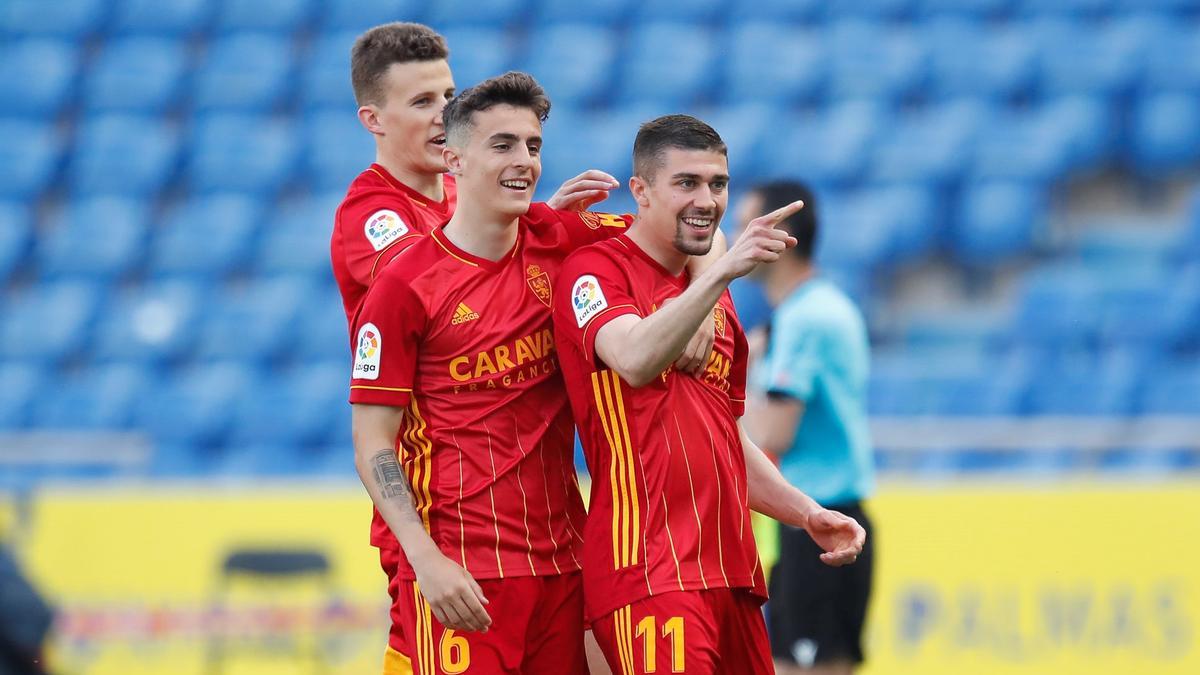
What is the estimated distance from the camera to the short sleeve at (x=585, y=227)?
405cm

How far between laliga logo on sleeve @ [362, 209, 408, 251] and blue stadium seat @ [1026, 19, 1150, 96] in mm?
8604

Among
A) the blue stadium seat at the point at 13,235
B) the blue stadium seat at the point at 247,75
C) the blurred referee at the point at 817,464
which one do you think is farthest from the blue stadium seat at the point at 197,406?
the blurred referee at the point at 817,464

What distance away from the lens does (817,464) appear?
5.77 m

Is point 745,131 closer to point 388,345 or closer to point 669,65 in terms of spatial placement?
point 669,65

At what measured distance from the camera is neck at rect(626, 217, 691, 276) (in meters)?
3.83

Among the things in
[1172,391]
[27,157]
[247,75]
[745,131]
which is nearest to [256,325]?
[247,75]

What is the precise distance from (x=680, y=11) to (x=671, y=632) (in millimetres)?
9963

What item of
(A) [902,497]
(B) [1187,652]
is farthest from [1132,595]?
(A) [902,497]

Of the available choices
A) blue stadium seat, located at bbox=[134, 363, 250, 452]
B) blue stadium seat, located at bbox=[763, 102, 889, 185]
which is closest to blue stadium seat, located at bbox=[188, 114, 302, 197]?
blue stadium seat, located at bbox=[134, 363, 250, 452]

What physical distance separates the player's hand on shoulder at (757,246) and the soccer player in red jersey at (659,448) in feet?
0.70

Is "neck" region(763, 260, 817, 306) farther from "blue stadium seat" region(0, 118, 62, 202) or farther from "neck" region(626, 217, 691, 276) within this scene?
"blue stadium seat" region(0, 118, 62, 202)

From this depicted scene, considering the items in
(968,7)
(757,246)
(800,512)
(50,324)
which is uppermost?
(968,7)

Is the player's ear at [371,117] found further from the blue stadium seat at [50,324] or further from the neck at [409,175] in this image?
the blue stadium seat at [50,324]

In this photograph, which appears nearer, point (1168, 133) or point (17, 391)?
point (1168, 133)
